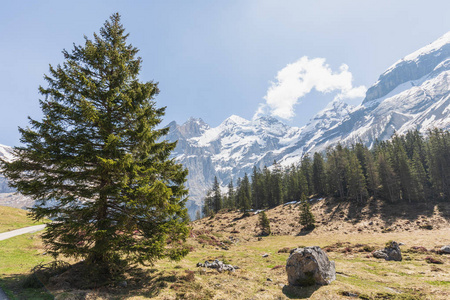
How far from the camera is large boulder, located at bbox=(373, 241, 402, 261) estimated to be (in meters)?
19.2

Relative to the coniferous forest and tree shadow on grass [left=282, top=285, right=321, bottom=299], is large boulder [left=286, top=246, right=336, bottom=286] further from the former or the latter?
the coniferous forest

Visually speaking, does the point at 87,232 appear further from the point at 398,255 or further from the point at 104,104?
the point at 398,255

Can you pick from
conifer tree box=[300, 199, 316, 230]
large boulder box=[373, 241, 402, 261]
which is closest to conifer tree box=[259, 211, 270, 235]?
conifer tree box=[300, 199, 316, 230]

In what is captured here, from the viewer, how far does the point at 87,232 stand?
393 inches

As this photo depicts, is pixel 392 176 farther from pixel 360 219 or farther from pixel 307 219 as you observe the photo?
pixel 307 219

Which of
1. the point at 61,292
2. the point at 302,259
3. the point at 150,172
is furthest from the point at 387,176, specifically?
the point at 61,292

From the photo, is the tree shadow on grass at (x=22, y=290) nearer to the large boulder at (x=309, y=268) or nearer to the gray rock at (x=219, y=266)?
the gray rock at (x=219, y=266)

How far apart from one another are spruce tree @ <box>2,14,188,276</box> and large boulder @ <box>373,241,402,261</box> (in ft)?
68.3

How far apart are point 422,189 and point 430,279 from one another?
58.0 meters

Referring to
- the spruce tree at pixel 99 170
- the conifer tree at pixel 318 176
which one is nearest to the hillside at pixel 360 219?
the conifer tree at pixel 318 176

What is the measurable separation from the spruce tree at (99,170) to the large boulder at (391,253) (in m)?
20.8

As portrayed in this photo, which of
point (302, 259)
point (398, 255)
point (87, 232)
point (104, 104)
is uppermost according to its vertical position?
point (104, 104)

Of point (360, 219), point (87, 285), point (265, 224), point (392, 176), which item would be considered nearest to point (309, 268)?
point (87, 285)

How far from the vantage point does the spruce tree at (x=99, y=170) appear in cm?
1040
